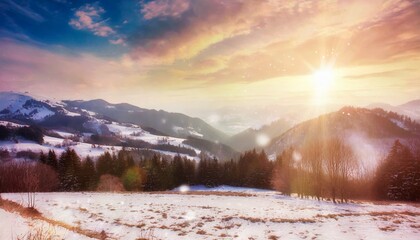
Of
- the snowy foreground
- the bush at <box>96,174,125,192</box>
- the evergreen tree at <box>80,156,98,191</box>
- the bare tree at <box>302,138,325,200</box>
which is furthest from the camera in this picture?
the bush at <box>96,174,125,192</box>

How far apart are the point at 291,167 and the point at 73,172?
203 feet

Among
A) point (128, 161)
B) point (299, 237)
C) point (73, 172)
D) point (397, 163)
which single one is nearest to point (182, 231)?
point (299, 237)

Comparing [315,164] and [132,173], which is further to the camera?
[132,173]

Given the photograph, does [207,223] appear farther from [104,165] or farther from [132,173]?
[104,165]

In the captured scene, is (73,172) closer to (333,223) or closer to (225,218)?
(225,218)


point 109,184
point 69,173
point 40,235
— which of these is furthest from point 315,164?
point 69,173

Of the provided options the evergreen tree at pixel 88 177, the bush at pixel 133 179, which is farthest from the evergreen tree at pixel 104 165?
the evergreen tree at pixel 88 177

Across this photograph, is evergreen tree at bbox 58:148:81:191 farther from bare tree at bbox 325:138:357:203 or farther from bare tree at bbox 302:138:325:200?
bare tree at bbox 325:138:357:203

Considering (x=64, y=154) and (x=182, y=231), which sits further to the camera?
(x=64, y=154)

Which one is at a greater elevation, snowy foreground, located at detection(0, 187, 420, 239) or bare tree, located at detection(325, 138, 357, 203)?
bare tree, located at detection(325, 138, 357, 203)

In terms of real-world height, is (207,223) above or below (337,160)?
below

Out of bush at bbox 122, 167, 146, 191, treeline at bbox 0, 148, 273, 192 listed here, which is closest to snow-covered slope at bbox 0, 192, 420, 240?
treeline at bbox 0, 148, 273, 192

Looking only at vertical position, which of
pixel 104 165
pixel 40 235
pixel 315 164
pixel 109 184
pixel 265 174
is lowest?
pixel 109 184

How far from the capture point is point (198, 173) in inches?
4493
